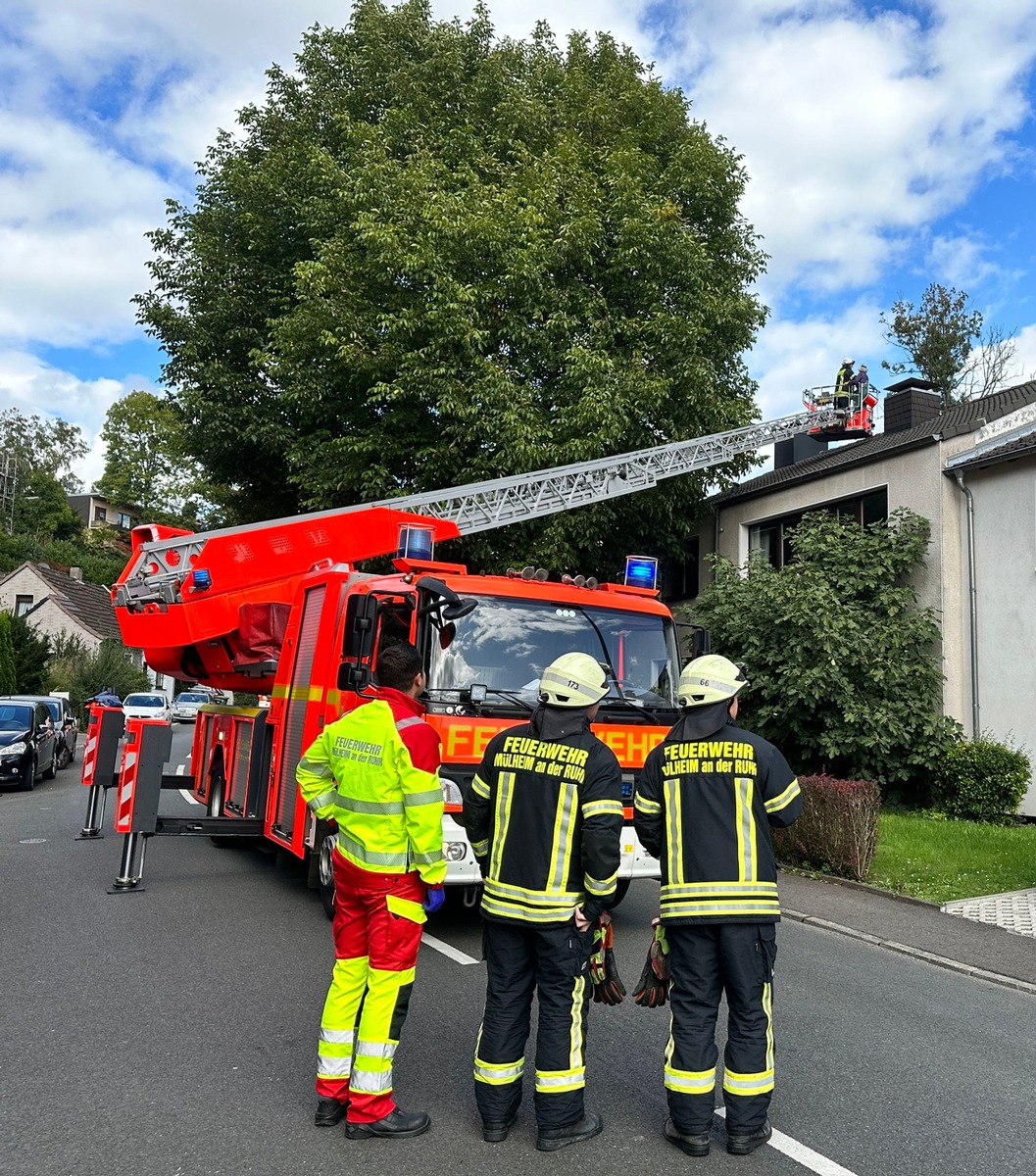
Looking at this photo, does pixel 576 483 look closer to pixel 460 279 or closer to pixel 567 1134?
pixel 460 279

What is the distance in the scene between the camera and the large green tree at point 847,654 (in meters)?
14.2

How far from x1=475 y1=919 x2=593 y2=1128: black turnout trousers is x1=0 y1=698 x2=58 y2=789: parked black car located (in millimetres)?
16074

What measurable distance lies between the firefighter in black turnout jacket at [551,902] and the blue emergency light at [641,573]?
452cm

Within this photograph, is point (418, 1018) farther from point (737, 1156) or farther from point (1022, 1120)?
point (1022, 1120)

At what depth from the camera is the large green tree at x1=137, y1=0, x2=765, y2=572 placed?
1543 cm

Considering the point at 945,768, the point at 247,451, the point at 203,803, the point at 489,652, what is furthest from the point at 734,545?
the point at 489,652

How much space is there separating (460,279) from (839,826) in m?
10.2

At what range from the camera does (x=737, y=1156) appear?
3689mm

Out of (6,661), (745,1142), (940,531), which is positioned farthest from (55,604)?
(745,1142)

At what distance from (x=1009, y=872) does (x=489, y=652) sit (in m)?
6.51

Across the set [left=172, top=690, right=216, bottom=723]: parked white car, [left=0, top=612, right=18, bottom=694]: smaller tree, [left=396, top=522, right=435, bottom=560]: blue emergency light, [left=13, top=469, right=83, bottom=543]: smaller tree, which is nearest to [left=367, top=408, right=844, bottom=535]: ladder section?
[left=396, top=522, right=435, bottom=560]: blue emergency light

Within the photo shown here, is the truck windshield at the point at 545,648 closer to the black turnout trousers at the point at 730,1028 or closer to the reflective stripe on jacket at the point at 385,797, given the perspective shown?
the reflective stripe on jacket at the point at 385,797

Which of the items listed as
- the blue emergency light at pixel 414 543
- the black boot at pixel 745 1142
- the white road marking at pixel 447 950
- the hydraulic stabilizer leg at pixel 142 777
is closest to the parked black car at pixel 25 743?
the hydraulic stabilizer leg at pixel 142 777

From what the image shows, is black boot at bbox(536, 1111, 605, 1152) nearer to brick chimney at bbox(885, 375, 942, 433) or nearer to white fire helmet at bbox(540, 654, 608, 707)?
white fire helmet at bbox(540, 654, 608, 707)
